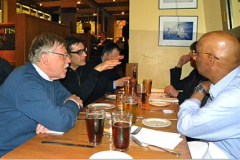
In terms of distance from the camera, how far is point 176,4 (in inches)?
144

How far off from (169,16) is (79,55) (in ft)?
6.44

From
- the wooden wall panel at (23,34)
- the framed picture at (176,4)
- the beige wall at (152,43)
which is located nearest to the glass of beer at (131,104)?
the beige wall at (152,43)

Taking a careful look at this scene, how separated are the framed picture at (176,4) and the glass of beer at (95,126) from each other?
10.1ft

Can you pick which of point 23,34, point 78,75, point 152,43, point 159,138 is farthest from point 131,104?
point 23,34

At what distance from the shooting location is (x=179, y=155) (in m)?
0.95

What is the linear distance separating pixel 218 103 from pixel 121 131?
0.52m

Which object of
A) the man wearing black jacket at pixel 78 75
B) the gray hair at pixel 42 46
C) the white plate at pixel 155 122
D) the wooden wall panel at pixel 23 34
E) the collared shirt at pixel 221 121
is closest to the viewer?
the collared shirt at pixel 221 121

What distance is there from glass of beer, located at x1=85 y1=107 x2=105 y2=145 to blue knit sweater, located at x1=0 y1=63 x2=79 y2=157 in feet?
0.63

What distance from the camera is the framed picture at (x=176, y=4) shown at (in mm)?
3629

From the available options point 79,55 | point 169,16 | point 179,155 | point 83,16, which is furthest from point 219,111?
point 83,16

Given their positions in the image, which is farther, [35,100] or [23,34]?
[23,34]

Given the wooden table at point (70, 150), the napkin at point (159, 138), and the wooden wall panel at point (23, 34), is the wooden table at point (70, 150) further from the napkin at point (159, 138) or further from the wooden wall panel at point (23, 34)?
the wooden wall panel at point (23, 34)

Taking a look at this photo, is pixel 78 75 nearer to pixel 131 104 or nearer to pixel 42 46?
pixel 42 46

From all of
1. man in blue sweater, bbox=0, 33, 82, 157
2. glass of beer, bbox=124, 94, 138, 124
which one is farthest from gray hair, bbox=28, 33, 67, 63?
glass of beer, bbox=124, 94, 138, 124
